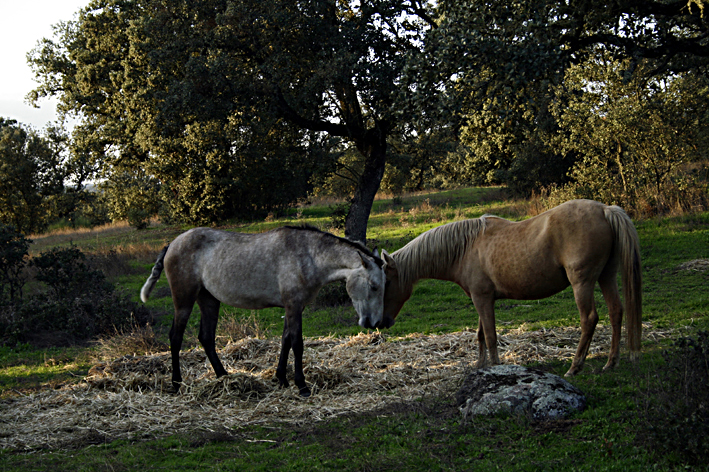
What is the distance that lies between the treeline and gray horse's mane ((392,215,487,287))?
10.3 ft

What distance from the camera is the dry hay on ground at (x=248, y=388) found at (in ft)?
18.6

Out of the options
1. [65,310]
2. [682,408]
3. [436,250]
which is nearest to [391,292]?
[436,250]

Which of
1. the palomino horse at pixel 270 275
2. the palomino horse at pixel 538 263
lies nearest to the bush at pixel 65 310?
the palomino horse at pixel 270 275

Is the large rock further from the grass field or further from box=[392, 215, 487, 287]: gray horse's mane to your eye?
box=[392, 215, 487, 287]: gray horse's mane

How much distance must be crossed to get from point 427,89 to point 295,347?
18.5 ft

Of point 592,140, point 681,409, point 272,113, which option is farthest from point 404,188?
point 681,409

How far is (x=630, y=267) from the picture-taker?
573 centimetres

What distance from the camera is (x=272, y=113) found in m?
13.6

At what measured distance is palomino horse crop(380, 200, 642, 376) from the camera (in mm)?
5832

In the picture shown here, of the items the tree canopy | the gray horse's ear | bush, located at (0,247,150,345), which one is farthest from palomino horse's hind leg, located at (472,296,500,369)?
bush, located at (0,247,150,345)

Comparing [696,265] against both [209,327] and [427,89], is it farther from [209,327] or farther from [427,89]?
[209,327]

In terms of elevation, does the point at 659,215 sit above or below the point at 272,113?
below

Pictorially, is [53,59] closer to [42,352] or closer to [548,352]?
[42,352]

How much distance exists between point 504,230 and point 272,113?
8.53 metres
